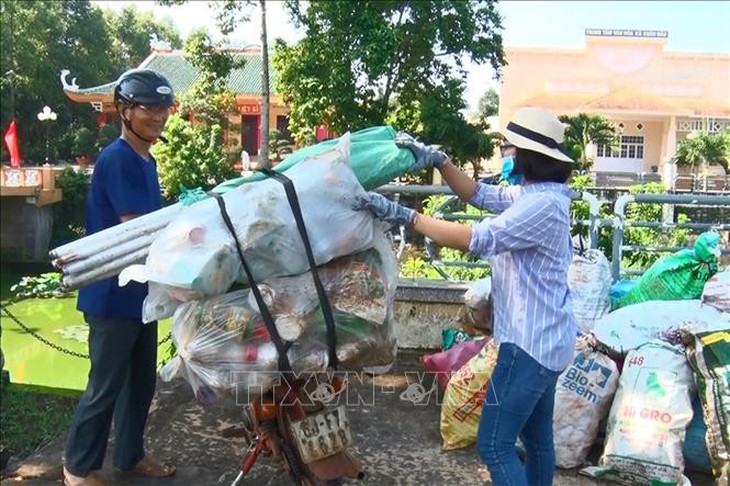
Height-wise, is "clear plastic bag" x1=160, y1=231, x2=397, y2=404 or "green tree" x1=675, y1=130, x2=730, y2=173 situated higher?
"green tree" x1=675, y1=130, x2=730, y2=173

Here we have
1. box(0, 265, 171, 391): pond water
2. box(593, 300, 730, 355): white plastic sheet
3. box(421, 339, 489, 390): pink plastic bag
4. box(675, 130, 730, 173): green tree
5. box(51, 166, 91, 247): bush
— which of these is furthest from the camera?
box(675, 130, 730, 173): green tree

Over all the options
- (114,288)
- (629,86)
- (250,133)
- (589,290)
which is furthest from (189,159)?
(629,86)

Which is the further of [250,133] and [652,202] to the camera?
[250,133]

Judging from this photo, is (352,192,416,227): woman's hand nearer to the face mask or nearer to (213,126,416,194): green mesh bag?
(213,126,416,194): green mesh bag

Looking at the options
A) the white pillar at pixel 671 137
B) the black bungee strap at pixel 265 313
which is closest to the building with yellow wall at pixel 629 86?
the white pillar at pixel 671 137

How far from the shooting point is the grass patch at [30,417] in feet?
11.0

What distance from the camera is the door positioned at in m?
25.2

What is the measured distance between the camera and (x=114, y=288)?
241 centimetres

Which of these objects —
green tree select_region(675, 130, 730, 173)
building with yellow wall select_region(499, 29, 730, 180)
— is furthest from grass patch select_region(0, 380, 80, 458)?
building with yellow wall select_region(499, 29, 730, 180)

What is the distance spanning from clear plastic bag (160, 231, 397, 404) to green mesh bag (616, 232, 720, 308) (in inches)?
73.5

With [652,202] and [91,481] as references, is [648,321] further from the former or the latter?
[91,481]

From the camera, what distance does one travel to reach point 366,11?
13.3 meters

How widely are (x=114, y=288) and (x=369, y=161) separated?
1.03 meters

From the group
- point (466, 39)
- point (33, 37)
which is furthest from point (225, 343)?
point (33, 37)
